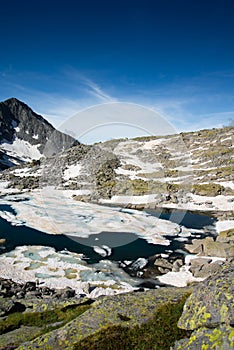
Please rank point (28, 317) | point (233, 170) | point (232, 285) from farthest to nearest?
point (233, 170) < point (28, 317) < point (232, 285)

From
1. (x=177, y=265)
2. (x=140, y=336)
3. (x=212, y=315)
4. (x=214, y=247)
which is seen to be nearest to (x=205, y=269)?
(x=177, y=265)

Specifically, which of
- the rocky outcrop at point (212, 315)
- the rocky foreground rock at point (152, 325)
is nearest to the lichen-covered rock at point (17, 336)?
the rocky foreground rock at point (152, 325)

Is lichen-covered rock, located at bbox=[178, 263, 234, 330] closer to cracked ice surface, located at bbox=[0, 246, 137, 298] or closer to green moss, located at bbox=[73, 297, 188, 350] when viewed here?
green moss, located at bbox=[73, 297, 188, 350]

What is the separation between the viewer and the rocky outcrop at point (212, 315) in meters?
6.17

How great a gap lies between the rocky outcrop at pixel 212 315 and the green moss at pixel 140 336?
1.53ft

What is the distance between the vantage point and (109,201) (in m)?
67.6

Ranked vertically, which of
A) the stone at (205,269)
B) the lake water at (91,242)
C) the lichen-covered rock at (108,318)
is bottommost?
the lake water at (91,242)

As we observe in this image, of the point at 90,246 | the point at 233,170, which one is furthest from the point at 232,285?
the point at 233,170

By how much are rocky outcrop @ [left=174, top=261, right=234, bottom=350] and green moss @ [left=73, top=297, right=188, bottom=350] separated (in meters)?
0.47

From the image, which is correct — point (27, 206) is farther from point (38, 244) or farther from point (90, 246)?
point (90, 246)

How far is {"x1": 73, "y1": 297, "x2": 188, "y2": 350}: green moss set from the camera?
7.45m

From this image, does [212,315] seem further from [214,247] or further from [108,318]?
[214,247]

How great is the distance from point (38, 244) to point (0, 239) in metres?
5.57

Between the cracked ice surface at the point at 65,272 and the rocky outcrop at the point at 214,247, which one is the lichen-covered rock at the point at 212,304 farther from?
the rocky outcrop at the point at 214,247
